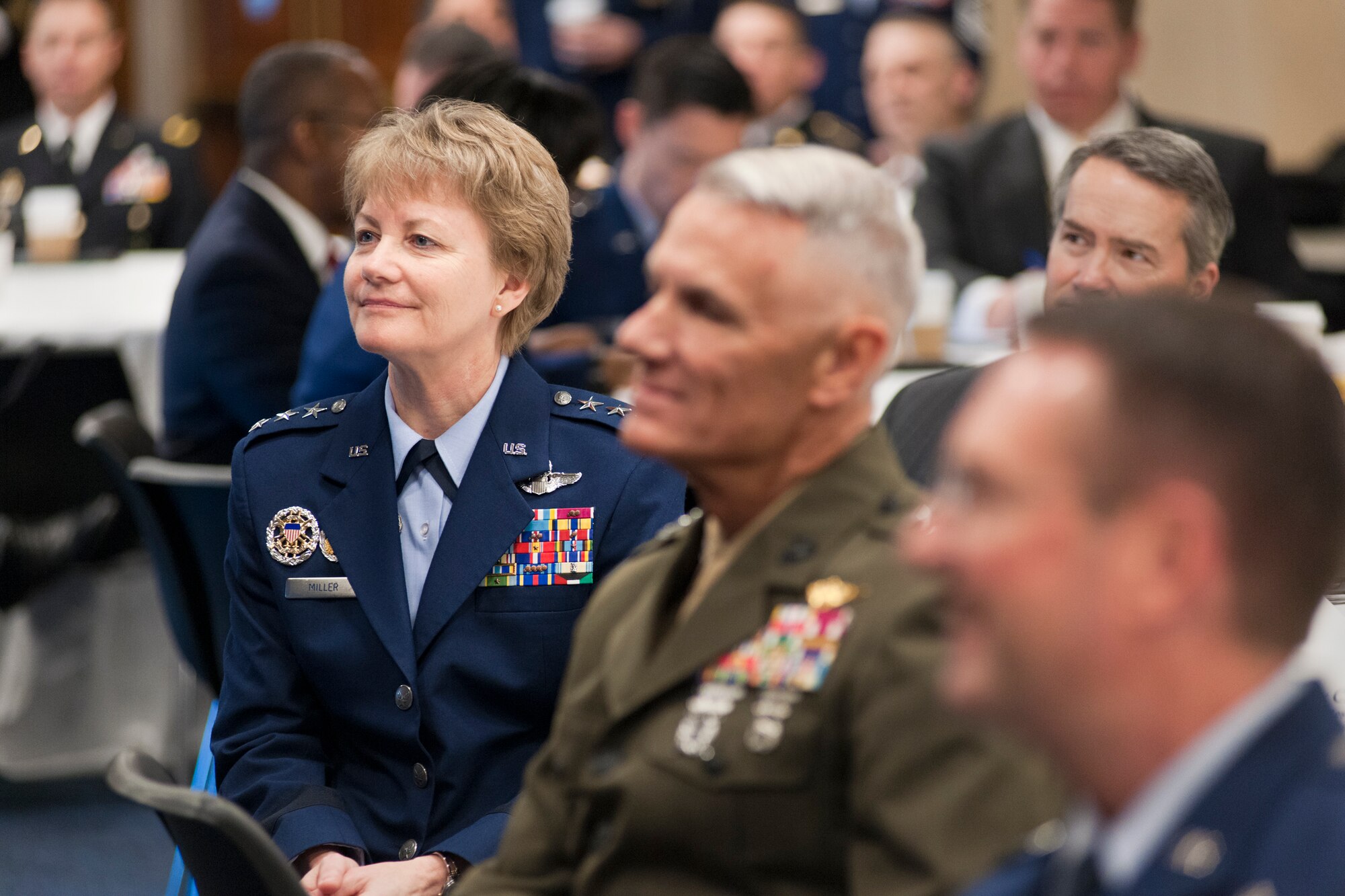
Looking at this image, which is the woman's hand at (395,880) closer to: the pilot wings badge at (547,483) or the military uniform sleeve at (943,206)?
the pilot wings badge at (547,483)

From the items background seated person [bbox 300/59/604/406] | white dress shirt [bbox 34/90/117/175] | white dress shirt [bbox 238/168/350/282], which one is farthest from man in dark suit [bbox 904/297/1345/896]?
white dress shirt [bbox 34/90/117/175]

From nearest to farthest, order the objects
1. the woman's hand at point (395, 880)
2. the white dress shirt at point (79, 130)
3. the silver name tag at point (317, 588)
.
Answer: the woman's hand at point (395, 880) < the silver name tag at point (317, 588) < the white dress shirt at point (79, 130)

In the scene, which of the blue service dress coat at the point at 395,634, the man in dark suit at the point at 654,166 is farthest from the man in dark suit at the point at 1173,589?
the man in dark suit at the point at 654,166

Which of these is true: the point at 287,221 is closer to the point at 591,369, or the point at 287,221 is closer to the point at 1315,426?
the point at 591,369

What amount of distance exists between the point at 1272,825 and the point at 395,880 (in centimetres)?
117

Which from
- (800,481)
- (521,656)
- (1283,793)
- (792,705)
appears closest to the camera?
(1283,793)

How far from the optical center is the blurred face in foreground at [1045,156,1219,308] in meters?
2.21

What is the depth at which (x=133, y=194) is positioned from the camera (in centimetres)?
566

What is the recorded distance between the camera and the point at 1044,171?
4.30 metres

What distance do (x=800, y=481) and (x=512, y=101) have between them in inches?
72.6

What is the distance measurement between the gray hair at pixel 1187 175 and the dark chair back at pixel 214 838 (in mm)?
1492

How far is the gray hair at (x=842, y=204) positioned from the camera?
1283mm

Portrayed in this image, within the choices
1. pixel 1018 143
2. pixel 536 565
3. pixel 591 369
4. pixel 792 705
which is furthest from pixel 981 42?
pixel 792 705

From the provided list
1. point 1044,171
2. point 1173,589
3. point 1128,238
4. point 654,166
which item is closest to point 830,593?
point 1173,589
